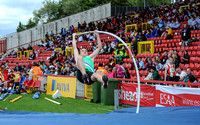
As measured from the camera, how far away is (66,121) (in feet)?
14.3

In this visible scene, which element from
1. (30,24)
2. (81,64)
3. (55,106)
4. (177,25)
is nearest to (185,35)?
(177,25)

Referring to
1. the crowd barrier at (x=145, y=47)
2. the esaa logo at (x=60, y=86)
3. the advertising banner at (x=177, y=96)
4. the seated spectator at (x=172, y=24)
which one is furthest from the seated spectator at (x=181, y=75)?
the seated spectator at (x=172, y=24)

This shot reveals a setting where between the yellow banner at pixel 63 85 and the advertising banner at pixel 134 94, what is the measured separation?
3413 millimetres

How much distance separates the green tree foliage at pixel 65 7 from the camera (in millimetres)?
55656

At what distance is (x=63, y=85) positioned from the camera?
14.6 metres

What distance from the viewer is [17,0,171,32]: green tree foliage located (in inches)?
2191

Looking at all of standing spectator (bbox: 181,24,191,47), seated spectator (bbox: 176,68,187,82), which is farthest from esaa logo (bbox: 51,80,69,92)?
standing spectator (bbox: 181,24,191,47)

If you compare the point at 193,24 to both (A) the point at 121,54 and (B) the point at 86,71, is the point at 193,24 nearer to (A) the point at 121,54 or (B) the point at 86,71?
(A) the point at 121,54

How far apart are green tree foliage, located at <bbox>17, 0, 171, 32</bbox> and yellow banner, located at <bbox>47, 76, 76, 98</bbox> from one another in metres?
39.0

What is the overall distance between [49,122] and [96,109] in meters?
6.47

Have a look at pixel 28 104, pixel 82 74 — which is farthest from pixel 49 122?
pixel 28 104

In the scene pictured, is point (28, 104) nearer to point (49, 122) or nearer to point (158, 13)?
point (49, 122)

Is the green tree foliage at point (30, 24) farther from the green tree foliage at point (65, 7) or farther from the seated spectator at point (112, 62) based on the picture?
the seated spectator at point (112, 62)

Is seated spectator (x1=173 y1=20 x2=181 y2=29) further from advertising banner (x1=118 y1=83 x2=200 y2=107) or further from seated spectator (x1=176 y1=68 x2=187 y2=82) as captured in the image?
advertising banner (x1=118 y1=83 x2=200 y2=107)
